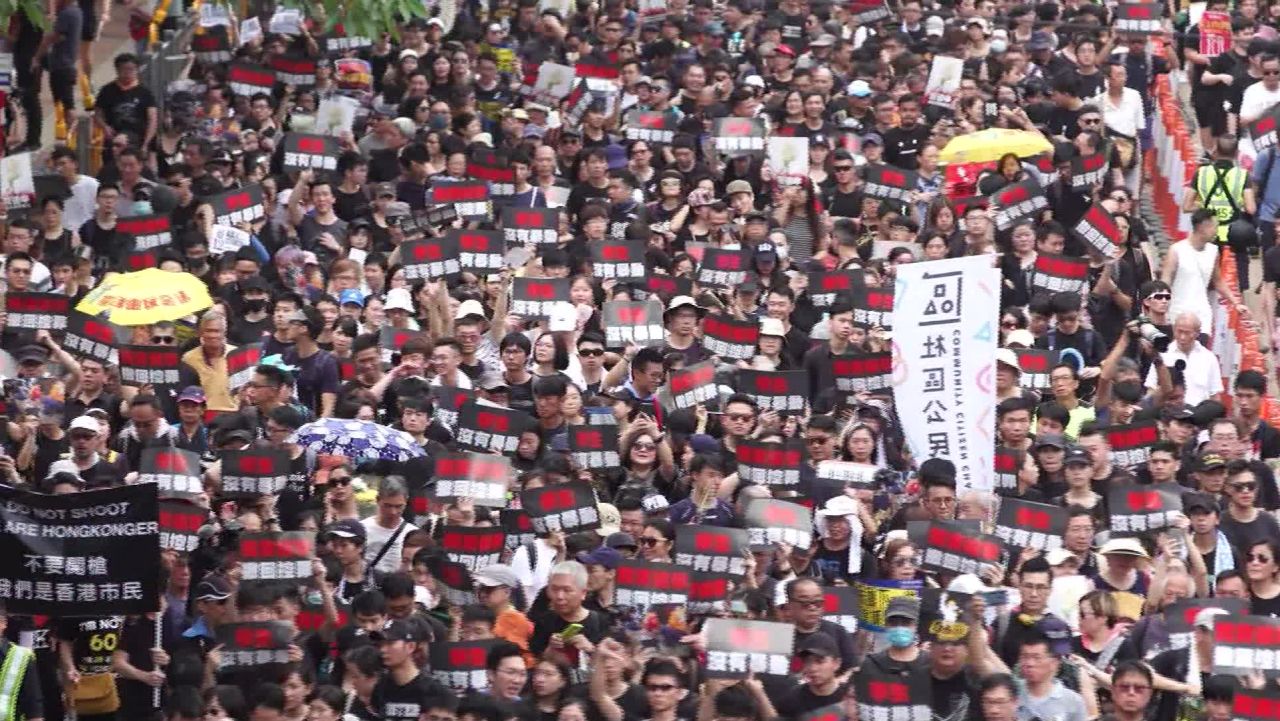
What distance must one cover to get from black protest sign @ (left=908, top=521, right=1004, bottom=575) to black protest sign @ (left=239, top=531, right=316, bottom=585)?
2985 millimetres

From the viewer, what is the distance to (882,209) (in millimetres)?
21516

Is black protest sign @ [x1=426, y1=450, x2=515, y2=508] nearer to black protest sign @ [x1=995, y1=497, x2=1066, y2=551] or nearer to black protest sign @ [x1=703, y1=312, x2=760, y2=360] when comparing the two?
black protest sign @ [x1=995, y1=497, x2=1066, y2=551]

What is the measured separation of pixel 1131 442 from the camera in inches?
664

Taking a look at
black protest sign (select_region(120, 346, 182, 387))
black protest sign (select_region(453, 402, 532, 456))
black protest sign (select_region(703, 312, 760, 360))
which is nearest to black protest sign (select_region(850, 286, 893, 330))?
black protest sign (select_region(703, 312, 760, 360))

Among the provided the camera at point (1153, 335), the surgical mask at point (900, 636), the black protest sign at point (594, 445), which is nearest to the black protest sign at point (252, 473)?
the black protest sign at point (594, 445)

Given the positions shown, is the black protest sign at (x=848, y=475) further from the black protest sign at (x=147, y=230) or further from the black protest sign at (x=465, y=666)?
the black protest sign at (x=147, y=230)

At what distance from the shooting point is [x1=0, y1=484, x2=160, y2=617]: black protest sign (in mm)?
14414

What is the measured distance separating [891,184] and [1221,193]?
2.58 m

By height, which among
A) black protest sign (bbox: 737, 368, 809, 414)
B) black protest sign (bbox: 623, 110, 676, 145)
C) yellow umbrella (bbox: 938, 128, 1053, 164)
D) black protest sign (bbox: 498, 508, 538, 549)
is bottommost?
black protest sign (bbox: 498, 508, 538, 549)

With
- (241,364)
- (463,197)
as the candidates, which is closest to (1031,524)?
(241,364)

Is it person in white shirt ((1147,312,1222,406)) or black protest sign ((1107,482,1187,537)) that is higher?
person in white shirt ((1147,312,1222,406))

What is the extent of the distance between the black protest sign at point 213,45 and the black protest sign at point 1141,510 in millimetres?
13053

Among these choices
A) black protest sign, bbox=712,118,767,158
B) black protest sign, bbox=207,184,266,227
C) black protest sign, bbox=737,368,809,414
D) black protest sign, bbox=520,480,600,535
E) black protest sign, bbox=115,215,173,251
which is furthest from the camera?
A: black protest sign, bbox=712,118,767,158

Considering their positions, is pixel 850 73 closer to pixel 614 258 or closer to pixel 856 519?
pixel 614 258
